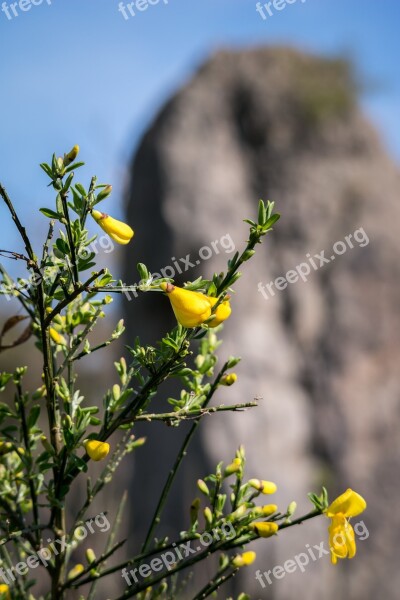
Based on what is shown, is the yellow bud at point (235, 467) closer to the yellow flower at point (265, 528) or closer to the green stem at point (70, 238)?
the yellow flower at point (265, 528)

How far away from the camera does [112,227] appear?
79 cm

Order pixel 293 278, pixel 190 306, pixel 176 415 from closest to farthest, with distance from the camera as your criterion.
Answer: pixel 190 306
pixel 176 415
pixel 293 278

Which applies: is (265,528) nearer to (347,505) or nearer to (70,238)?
(347,505)

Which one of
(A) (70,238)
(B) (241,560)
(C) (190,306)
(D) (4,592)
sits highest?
(A) (70,238)

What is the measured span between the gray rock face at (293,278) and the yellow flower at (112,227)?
3.81 metres

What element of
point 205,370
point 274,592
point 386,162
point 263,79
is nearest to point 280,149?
point 263,79

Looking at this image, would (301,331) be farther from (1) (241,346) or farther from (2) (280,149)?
(2) (280,149)

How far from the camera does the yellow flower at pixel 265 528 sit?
81cm

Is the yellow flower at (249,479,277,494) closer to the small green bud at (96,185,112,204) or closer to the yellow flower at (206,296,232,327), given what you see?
the yellow flower at (206,296,232,327)

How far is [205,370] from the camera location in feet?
3.08

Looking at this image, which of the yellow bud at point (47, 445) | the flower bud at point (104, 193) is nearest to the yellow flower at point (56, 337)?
the yellow bud at point (47, 445)

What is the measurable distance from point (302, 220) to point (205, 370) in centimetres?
466

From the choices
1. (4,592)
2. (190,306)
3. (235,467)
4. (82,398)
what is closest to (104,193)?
(190,306)

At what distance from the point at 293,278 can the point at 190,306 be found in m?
4.70
